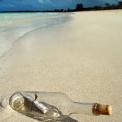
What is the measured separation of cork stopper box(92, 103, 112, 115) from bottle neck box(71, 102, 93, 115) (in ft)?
0.09

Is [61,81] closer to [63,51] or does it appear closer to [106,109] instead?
[106,109]

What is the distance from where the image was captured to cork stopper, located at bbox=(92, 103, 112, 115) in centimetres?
111

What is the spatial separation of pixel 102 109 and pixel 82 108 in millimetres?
142

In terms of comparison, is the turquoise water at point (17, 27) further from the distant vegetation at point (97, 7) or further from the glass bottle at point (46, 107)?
the distant vegetation at point (97, 7)

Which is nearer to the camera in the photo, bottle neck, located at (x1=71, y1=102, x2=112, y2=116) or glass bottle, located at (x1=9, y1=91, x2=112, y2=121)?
bottle neck, located at (x1=71, y1=102, x2=112, y2=116)

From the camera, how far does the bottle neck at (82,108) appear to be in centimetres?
122

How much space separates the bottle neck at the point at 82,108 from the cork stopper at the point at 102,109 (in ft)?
0.09

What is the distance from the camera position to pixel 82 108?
1.25 m

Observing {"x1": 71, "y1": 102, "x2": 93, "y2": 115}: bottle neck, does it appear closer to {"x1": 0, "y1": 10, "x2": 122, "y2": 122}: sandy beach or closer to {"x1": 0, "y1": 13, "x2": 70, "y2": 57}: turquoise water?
{"x1": 0, "y1": 10, "x2": 122, "y2": 122}: sandy beach

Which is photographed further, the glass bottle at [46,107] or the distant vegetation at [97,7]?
the distant vegetation at [97,7]

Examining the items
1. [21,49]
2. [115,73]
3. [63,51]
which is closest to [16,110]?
[115,73]

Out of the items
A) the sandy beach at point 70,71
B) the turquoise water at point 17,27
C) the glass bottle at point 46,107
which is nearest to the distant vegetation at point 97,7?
the turquoise water at point 17,27

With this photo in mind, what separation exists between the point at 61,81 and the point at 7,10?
7.66 metres

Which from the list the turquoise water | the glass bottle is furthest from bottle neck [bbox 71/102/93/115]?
the turquoise water
